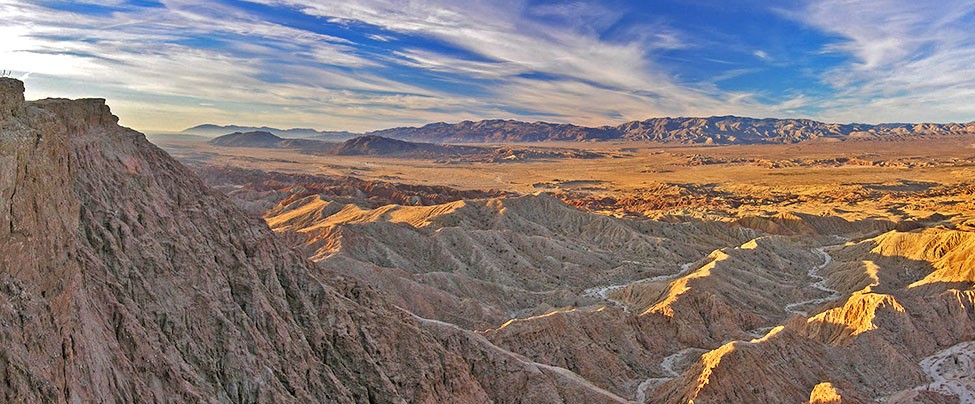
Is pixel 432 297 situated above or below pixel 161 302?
below

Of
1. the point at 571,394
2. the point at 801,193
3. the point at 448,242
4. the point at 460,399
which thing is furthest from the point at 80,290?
the point at 801,193

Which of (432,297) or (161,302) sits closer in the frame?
(161,302)

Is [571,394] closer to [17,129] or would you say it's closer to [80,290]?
[80,290]

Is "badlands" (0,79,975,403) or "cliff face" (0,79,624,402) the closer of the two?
"cliff face" (0,79,624,402)

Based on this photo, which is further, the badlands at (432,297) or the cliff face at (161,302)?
the badlands at (432,297)
